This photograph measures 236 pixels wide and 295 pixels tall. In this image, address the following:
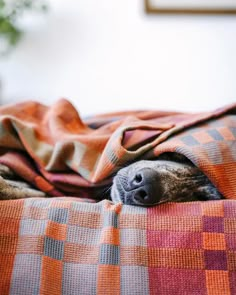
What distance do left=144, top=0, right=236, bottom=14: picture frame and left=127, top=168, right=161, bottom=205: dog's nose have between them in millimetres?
1141

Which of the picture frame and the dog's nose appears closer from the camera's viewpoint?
the dog's nose

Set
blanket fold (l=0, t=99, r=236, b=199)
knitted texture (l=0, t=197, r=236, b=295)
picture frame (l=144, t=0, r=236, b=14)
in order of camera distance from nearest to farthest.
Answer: knitted texture (l=0, t=197, r=236, b=295), blanket fold (l=0, t=99, r=236, b=199), picture frame (l=144, t=0, r=236, b=14)

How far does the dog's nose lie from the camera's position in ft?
2.03

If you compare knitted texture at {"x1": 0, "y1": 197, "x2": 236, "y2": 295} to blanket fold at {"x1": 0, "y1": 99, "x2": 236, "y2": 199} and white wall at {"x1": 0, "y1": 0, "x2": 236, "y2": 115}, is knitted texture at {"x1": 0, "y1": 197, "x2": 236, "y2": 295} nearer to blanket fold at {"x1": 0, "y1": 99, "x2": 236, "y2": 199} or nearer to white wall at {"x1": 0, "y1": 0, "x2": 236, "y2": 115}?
blanket fold at {"x1": 0, "y1": 99, "x2": 236, "y2": 199}

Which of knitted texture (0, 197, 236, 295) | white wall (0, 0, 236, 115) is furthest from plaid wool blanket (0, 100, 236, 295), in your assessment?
white wall (0, 0, 236, 115)

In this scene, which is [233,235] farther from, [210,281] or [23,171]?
[23,171]

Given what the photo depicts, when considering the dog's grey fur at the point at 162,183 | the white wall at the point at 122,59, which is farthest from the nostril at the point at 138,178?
the white wall at the point at 122,59

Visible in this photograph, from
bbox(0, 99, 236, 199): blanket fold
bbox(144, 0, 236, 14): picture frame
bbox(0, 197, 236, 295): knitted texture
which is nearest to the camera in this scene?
bbox(0, 197, 236, 295): knitted texture

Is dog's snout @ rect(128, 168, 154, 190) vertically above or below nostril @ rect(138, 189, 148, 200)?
above

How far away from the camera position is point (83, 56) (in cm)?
164

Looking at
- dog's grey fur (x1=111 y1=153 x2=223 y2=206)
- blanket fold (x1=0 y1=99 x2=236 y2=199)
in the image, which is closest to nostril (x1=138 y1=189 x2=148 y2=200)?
dog's grey fur (x1=111 y1=153 x2=223 y2=206)

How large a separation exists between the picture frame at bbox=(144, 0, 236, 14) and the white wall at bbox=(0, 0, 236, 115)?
0.09 feet

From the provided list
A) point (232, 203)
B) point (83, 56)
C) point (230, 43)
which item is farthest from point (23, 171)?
point (230, 43)

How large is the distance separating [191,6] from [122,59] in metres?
0.37
